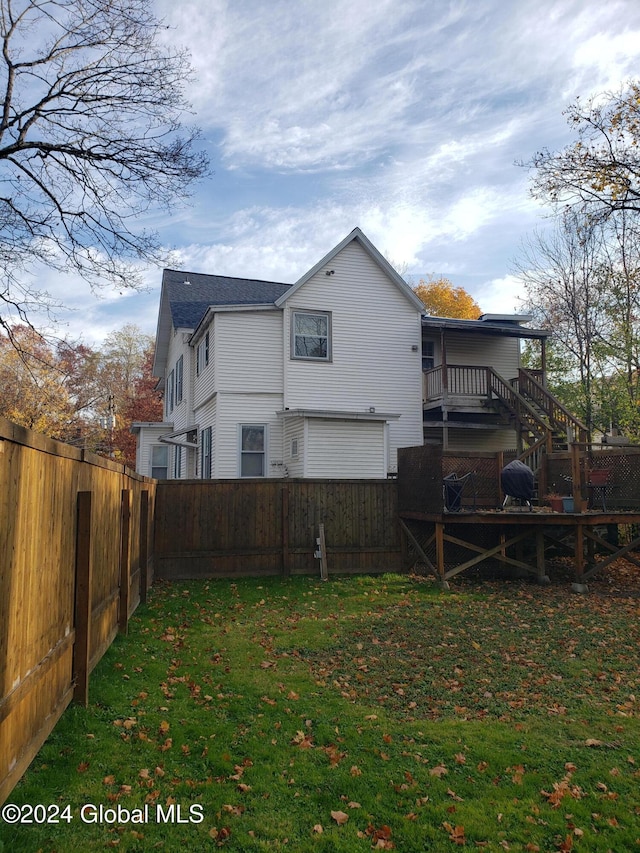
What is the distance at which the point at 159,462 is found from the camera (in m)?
23.7

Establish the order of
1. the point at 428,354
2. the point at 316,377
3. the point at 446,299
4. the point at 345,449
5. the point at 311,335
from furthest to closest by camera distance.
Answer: the point at 446,299, the point at 428,354, the point at 311,335, the point at 316,377, the point at 345,449

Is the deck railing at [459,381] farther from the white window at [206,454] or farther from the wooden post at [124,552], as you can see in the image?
the wooden post at [124,552]

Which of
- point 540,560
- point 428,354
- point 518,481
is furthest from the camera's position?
point 428,354

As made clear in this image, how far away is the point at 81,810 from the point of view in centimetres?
364

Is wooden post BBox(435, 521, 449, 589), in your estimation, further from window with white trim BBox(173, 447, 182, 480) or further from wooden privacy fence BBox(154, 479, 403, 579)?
window with white trim BBox(173, 447, 182, 480)

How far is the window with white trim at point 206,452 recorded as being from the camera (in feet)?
59.8

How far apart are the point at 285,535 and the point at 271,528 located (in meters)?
0.34

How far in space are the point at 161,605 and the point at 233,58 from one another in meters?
9.62

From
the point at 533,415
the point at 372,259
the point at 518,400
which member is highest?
the point at 372,259

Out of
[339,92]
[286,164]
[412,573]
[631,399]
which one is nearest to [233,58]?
[339,92]

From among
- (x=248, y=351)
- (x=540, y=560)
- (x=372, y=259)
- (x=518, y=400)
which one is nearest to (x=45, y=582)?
(x=540, y=560)

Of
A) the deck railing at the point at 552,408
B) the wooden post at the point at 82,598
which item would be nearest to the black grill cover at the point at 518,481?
the deck railing at the point at 552,408

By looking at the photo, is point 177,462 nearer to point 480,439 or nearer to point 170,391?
point 170,391

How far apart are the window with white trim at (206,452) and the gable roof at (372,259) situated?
4.43m
